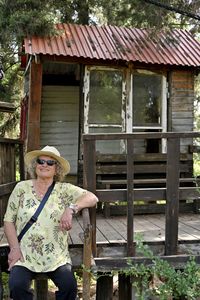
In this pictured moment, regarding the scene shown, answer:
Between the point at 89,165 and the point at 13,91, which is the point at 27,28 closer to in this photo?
the point at 89,165

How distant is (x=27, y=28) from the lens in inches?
332

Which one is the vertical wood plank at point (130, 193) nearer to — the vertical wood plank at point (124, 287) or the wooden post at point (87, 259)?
the wooden post at point (87, 259)

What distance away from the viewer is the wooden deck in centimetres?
510

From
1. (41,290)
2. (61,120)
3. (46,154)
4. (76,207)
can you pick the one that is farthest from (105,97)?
(76,207)

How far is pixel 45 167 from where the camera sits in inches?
176

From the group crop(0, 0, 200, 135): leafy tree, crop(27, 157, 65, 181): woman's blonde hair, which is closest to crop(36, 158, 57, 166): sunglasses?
crop(27, 157, 65, 181): woman's blonde hair

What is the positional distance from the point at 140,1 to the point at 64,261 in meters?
7.09

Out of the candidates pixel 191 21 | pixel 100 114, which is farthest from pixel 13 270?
pixel 191 21

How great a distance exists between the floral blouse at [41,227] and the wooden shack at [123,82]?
3456mm

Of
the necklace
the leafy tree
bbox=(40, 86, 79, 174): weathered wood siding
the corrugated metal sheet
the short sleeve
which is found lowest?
the short sleeve

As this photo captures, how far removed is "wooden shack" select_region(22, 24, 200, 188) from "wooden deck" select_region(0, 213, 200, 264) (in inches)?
68.6

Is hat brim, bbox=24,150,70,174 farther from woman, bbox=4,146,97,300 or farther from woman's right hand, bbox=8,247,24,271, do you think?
woman's right hand, bbox=8,247,24,271

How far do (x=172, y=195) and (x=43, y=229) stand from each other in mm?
1578

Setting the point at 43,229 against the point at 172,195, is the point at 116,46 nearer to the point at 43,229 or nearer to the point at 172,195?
the point at 172,195
